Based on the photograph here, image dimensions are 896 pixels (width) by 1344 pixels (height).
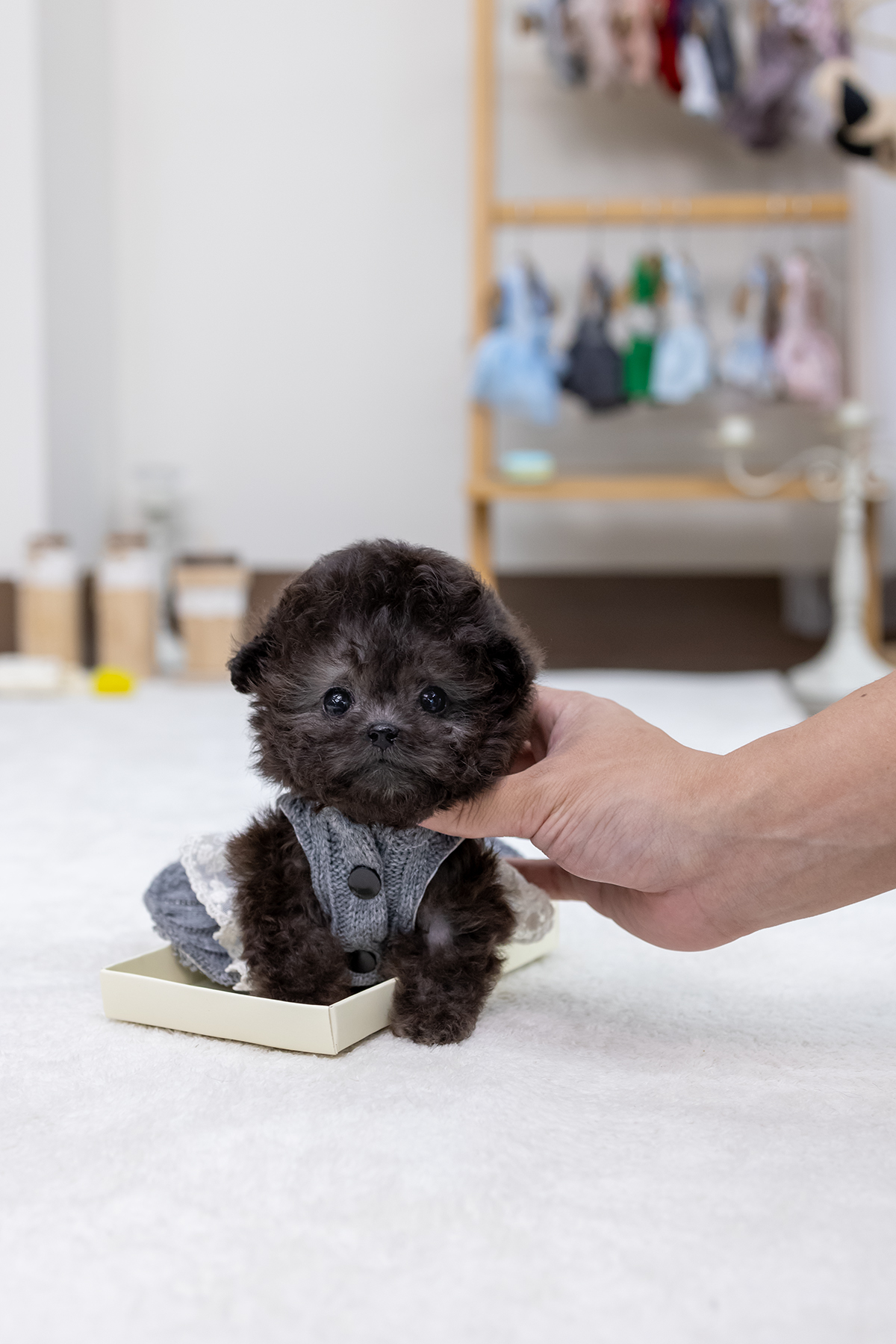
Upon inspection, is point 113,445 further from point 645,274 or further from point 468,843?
point 468,843

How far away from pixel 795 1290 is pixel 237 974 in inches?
19.0

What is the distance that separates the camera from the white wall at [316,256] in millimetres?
3553

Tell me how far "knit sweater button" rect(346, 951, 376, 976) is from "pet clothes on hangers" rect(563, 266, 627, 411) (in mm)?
2419

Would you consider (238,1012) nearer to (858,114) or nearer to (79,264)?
(858,114)

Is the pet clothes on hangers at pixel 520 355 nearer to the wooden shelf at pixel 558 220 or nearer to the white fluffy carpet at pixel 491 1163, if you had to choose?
the wooden shelf at pixel 558 220

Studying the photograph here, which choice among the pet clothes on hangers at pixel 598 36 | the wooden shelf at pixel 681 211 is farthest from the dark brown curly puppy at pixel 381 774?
the pet clothes on hangers at pixel 598 36

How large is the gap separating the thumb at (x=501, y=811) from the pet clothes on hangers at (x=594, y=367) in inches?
95.1

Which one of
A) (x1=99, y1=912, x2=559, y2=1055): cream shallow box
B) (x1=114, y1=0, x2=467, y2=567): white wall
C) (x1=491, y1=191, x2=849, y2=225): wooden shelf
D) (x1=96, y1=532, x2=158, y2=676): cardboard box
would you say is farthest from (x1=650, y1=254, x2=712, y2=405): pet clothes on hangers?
(x1=99, y1=912, x2=559, y2=1055): cream shallow box

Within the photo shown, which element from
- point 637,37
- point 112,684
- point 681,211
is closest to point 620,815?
point 112,684

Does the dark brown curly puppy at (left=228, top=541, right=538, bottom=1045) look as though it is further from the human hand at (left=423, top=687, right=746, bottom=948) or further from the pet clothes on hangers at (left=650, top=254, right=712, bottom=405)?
the pet clothes on hangers at (left=650, top=254, right=712, bottom=405)

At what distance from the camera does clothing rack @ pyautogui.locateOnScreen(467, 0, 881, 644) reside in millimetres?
3082

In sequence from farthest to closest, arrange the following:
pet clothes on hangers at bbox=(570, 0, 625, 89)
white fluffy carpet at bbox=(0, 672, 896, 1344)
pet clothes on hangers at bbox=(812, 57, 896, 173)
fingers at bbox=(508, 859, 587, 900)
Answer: pet clothes on hangers at bbox=(570, 0, 625, 89)
pet clothes on hangers at bbox=(812, 57, 896, 173)
fingers at bbox=(508, 859, 587, 900)
white fluffy carpet at bbox=(0, 672, 896, 1344)

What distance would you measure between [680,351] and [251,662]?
248 centimetres

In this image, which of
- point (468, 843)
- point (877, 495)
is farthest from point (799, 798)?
point (877, 495)
